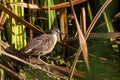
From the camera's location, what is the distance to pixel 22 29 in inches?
143

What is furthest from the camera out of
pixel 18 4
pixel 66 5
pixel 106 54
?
pixel 106 54

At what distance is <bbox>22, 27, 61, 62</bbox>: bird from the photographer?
3.44 metres

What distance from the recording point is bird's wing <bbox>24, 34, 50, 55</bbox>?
3430mm

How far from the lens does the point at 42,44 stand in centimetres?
358

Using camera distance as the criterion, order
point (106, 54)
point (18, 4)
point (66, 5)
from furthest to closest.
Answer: point (106, 54), point (66, 5), point (18, 4)

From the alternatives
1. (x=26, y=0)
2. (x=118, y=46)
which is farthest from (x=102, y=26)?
(x=26, y=0)

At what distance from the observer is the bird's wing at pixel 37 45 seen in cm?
343

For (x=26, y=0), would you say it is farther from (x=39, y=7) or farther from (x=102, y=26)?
(x=102, y=26)

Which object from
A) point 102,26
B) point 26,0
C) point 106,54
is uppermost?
point 26,0

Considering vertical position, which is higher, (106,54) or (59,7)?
(59,7)

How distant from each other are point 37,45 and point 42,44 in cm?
9

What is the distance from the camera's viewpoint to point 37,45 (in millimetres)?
3502

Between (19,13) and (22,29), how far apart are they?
153mm

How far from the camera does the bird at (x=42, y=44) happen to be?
3441 millimetres
